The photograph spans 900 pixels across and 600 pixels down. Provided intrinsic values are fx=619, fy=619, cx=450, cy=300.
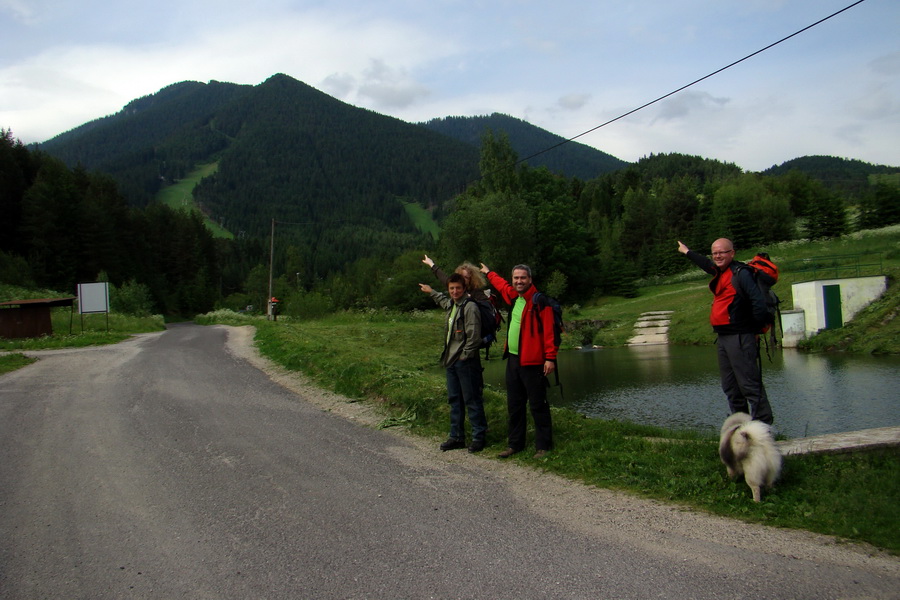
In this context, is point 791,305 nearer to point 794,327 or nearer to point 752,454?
point 794,327

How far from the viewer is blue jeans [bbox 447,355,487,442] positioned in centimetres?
770

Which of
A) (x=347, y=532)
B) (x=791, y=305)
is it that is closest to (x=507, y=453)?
(x=347, y=532)

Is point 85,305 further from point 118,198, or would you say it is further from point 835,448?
point 118,198

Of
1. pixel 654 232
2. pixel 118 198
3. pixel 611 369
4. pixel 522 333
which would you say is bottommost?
pixel 611 369

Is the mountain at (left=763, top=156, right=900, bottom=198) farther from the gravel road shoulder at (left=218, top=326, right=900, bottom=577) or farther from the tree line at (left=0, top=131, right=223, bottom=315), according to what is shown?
the gravel road shoulder at (left=218, top=326, right=900, bottom=577)

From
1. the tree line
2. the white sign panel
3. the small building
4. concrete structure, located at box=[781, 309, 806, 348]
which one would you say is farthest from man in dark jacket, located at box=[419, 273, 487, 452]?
the tree line

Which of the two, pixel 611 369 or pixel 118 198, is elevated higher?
pixel 118 198

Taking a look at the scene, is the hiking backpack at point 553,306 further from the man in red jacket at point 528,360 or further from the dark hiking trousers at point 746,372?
the dark hiking trousers at point 746,372

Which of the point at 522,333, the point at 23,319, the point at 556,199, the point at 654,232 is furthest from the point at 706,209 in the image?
the point at 522,333

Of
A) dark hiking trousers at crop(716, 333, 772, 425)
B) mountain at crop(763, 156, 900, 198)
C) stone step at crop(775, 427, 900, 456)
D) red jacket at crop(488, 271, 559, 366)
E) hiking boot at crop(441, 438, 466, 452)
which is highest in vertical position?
mountain at crop(763, 156, 900, 198)

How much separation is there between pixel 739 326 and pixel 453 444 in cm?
361

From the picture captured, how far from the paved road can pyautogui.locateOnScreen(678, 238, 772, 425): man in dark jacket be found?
1.79 metres

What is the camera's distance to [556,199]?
233ft

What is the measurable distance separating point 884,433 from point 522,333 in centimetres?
362
